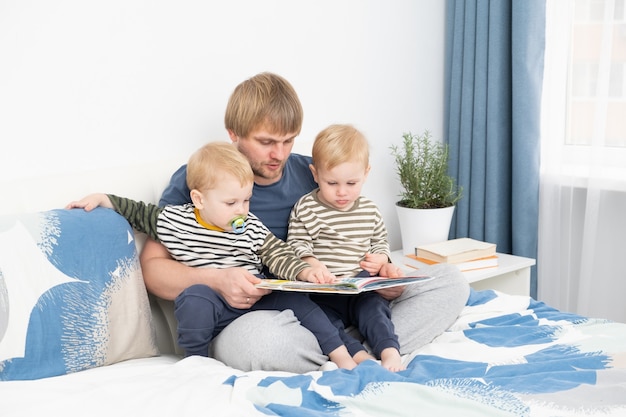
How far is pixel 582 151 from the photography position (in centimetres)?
273

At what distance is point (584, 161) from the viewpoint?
273 centimetres

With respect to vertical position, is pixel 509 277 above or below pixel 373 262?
below

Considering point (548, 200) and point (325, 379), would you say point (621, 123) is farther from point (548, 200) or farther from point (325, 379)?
point (325, 379)

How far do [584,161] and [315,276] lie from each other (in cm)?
144

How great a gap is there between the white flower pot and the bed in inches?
26.3

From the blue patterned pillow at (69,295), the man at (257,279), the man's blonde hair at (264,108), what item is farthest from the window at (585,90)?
the blue patterned pillow at (69,295)

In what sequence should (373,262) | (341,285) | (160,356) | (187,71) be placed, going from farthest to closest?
(187,71), (373,262), (160,356), (341,285)

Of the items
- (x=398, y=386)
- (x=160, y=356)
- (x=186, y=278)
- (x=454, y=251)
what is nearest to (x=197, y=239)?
(x=186, y=278)

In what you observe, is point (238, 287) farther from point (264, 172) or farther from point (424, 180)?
point (424, 180)

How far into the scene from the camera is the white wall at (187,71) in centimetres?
190

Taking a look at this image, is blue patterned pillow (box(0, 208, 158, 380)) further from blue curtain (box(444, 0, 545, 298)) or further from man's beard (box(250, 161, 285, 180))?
blue curtain (box(444, 0, 545, 298))

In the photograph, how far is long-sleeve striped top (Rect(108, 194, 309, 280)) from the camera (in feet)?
6.18

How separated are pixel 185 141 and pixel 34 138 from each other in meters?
0.49

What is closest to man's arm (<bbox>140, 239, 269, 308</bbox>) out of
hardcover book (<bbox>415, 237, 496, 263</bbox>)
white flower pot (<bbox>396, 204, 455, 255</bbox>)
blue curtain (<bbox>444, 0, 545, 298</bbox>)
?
hardcover book (<bbox>415, 237, 496, 263</bbox>)
